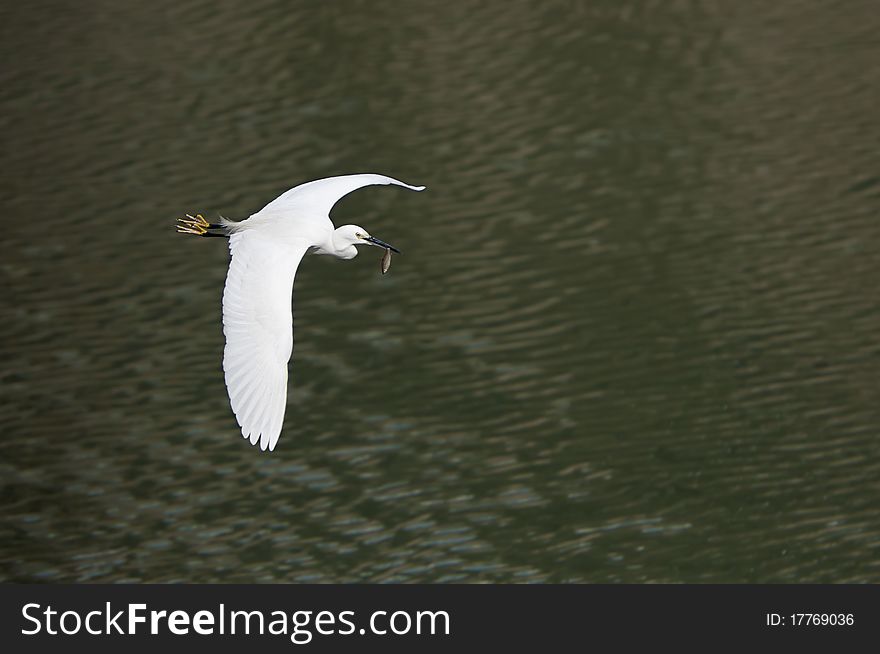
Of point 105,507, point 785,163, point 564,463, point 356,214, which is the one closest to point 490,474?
point 564,463

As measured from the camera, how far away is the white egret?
7930 mm

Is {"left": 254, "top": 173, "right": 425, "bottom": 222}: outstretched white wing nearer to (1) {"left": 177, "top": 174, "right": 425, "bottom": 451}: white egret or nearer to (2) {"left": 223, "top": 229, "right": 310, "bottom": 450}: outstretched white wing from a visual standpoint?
(1) {"left": 177, "top": 174, "right": 425, "bottom": 451}: white egret

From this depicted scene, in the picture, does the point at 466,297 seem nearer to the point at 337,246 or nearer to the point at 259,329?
the point at 337,246

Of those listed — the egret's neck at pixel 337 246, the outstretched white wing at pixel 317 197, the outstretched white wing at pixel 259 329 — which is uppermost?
the outstretched white wing at pixel 317 197

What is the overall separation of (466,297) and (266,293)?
5.87 metres

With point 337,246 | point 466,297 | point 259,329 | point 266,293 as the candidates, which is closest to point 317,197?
point 337,246

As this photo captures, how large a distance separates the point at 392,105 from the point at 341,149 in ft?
4.25

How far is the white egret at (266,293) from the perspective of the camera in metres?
7.93

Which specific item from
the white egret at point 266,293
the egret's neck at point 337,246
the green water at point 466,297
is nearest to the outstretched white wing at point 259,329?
the white egret at point 266,293

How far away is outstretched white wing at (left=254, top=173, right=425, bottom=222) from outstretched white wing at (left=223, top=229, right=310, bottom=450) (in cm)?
38

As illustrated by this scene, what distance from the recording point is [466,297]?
14148 mm

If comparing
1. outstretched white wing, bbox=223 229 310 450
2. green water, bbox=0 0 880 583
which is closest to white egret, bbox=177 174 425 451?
outstretched white wing, bbox=223 229 310 450

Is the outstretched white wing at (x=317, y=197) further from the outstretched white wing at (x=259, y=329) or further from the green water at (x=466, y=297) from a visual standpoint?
the green water at (x=466, y=297)

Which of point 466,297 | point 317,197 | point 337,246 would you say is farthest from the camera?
point 466,297
